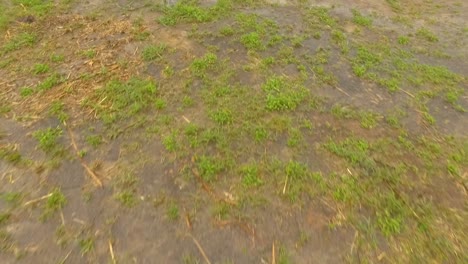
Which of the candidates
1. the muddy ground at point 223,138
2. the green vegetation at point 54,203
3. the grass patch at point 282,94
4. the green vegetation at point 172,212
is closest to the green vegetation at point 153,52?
the muddy ground at point 223,138

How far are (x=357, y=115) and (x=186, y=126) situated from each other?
6.36 ft

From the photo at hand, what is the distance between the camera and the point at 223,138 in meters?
3.60

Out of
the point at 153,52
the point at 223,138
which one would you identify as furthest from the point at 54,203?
the point at 153,52

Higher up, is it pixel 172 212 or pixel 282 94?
pixel 282 94

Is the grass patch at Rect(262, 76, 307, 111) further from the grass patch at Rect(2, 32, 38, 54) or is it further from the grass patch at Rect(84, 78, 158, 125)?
the grass patch at Rect(2, 32, 38, 54)

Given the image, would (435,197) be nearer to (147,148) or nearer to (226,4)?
(147,148)

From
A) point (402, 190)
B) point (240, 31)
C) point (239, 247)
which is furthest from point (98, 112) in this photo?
point (402, 190)

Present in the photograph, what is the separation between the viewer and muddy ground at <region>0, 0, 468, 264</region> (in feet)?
9.05

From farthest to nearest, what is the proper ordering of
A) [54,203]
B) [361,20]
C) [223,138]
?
[361,20], [223,138], [54,203]

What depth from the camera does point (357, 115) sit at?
401cm

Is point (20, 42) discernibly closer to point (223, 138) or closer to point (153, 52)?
point (153, 52)

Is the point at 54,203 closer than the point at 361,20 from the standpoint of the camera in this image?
Yes

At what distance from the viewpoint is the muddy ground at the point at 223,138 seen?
9.05 feet

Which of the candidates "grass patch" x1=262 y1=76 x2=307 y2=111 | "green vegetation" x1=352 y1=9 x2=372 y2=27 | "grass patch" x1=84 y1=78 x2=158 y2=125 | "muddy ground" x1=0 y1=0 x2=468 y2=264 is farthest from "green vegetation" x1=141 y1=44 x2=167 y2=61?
"green vegetation" x1=352 y1=9 x2=372 y2=27
